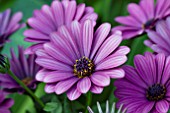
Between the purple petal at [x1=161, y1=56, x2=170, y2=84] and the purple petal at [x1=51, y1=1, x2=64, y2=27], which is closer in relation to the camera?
the purple petal at [x1=161, y1=56, x2=170, y2=84]

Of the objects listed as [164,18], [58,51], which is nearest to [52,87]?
[58,51]

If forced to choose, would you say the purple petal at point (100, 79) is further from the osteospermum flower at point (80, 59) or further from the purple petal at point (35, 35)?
the purple petal at point (35, 35)

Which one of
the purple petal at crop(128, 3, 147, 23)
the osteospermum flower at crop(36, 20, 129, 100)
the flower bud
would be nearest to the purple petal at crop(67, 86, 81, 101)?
Result: the osteospermum flower at crop(36, 20, 129, 100)

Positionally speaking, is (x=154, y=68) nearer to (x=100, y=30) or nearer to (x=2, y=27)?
(x=100, y=30)

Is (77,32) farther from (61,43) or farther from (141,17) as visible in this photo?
(141,17)

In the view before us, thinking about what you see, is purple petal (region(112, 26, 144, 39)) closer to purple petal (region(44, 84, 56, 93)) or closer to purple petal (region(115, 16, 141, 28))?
purple petal (region(115, 16, 141, 28))

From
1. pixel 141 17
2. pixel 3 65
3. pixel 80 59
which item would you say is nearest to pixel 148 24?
pixel 141 17
